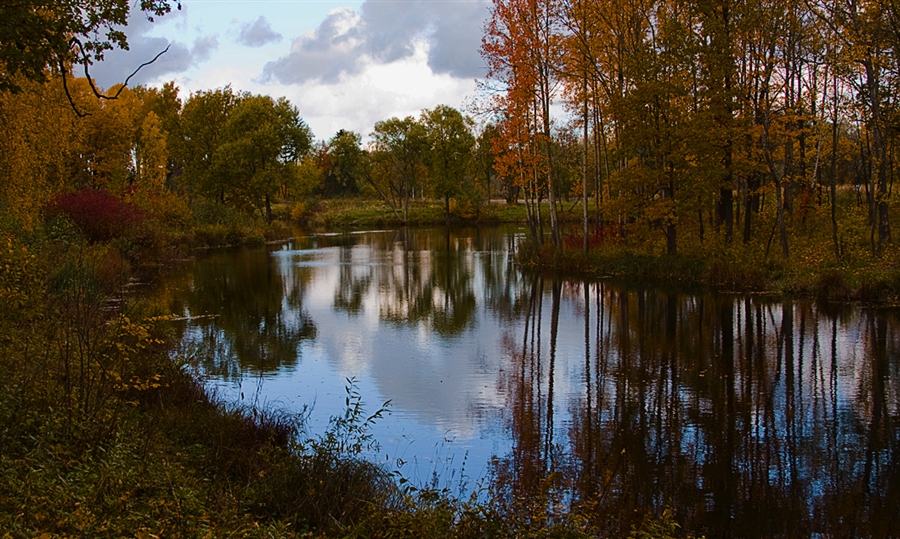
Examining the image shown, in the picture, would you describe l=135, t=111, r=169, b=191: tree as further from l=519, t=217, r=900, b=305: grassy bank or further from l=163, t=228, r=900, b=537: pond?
l=519, t=217, r=900, b=305: grassy bank

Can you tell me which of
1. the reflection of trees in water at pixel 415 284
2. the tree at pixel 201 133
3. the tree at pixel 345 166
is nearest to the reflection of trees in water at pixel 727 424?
the reflection of trees in water at pixel 415 284

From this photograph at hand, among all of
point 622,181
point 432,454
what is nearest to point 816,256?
point 622,181

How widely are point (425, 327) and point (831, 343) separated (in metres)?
8.73

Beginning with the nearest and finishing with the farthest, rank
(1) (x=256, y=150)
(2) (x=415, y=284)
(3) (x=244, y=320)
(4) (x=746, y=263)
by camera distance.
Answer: (3) (x=244, y=320), (4) (x=746, y=263), (2) (x=415, y=284), (1) (x=256, y=150)

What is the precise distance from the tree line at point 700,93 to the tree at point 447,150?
134 ft

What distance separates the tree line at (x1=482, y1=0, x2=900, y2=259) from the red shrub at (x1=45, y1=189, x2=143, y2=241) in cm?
1495

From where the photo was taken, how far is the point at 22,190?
18.9m

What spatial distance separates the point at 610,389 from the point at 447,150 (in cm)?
6061

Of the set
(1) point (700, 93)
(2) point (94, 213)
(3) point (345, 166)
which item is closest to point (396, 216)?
(3) point (345, 166)

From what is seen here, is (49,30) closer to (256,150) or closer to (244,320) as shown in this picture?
(244,320)

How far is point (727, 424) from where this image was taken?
968 cm

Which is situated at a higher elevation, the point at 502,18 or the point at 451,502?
the point at 502,18

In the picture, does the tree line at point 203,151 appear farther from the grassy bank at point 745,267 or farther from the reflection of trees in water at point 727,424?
the reflection of trees in water at point 727,424

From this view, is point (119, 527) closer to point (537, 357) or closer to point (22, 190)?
point (537, 357)
